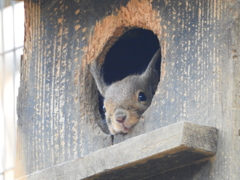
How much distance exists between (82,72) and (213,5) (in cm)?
82

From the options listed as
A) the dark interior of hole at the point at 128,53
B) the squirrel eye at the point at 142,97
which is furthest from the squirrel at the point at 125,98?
the dark interior of hole at the point at 128,53

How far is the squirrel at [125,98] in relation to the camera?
10.2ft

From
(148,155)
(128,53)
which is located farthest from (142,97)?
(148,155)

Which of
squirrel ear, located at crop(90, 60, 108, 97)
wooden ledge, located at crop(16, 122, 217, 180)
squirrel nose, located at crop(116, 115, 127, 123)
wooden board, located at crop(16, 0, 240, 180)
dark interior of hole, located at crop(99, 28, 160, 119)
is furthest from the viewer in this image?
dark interior of hole, located at crop(99, 28, 160, 119)

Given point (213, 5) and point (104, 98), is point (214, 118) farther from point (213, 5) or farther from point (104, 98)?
point (104, 98)

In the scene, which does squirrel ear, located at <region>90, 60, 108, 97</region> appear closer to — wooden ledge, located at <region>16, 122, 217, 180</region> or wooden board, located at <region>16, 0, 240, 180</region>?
wooden board, located at <region>16, 0, 240, 180</region>

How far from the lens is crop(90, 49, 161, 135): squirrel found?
310 centimetres

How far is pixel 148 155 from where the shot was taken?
248cm

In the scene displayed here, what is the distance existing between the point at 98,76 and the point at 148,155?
0.88 m

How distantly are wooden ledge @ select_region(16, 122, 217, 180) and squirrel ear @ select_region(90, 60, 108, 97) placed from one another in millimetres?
635

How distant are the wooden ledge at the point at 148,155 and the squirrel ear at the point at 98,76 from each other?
0.63 m

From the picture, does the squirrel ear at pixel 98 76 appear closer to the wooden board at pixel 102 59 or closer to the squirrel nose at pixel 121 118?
the wooden board at pixel 102 59

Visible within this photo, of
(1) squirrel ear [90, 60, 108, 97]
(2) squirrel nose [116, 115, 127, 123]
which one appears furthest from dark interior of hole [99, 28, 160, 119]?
(2) squirrel nose [116, 115, 127, 123]

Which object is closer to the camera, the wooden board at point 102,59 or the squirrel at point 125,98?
the wooden board at point 102,59
